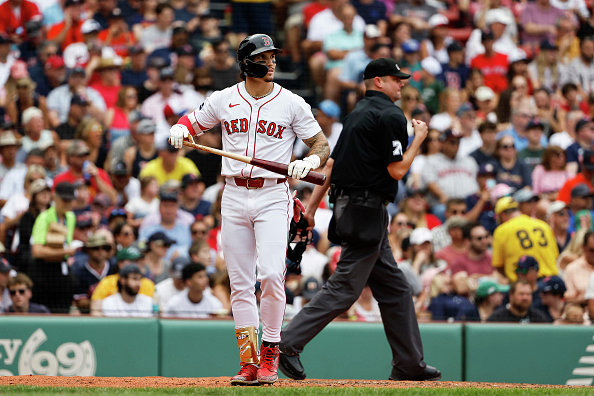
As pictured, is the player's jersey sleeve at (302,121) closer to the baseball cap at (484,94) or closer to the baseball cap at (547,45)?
the baseball cap at (484,94)

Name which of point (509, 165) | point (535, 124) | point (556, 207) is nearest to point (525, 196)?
point (556, 207)

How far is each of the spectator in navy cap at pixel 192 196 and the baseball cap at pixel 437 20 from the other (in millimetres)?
4935

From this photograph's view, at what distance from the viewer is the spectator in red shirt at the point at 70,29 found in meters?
→ 11.7

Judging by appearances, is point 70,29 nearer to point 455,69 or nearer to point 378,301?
point 455,69

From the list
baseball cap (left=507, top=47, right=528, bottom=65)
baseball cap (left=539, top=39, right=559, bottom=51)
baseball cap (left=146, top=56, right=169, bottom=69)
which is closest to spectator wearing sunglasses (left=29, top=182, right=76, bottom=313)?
baseball cap (left=146, top=56, right=169, bottom=69)

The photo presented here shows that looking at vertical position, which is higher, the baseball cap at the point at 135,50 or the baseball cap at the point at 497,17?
the baseball cap at the point at 497,17

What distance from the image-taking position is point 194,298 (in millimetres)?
8156

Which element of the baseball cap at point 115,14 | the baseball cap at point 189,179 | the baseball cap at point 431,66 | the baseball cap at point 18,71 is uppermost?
the baseball cap at point 115,14

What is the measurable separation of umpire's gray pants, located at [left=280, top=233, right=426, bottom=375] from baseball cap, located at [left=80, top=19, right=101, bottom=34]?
259 inches

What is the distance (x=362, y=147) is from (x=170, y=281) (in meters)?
3.05

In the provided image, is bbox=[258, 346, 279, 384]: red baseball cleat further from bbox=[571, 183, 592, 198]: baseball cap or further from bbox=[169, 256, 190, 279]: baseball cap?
bbox=[571, 183, 592, 198]: baseball cap

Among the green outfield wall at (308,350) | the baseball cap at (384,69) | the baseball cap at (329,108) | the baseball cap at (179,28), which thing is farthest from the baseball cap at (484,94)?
the baseball cap at (384,69)

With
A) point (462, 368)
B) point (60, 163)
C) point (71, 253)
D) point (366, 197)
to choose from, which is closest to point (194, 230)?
point (71, 253)

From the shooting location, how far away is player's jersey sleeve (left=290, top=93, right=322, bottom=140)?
5.45 meters
